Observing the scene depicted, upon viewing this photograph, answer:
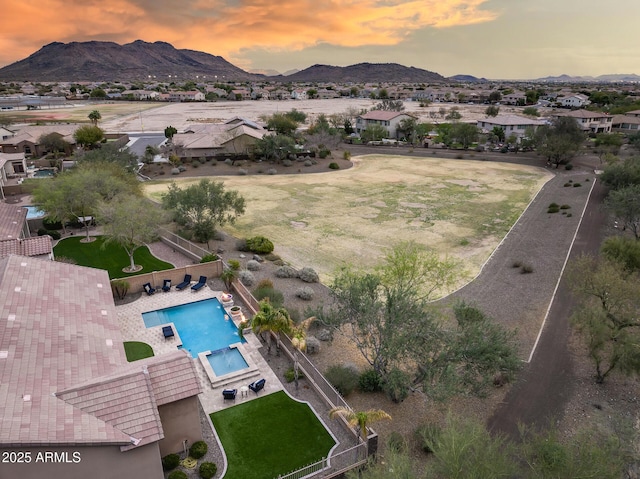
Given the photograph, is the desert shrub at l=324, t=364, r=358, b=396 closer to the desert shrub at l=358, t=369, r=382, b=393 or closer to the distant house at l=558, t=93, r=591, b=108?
the desert shrub at l=358, t=369, r=382, b=393

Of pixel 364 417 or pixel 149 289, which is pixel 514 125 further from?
pixel 364 417

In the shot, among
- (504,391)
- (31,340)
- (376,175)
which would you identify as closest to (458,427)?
(504,391)

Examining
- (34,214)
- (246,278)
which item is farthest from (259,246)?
(34,214)

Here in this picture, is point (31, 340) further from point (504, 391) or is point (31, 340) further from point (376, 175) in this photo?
point (376, 175)

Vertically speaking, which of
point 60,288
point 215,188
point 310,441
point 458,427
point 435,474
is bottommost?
point 310,441

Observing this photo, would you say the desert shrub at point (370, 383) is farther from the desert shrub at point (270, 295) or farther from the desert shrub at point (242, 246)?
the desert shrub at point (242, 246)

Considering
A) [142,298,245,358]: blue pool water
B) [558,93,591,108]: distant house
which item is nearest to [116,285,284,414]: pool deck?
[142,298,245,358]: blue pool water
